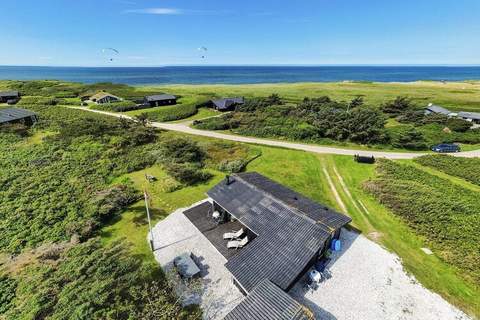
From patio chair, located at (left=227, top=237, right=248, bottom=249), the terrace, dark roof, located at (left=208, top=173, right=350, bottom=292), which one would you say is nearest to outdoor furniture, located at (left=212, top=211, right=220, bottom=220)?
the terrace

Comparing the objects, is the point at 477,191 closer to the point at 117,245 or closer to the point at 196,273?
the point at 196,273

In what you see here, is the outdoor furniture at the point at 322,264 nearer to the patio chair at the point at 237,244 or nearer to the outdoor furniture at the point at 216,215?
the patio chair at the point at 237,244

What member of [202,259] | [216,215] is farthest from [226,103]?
[202,259]

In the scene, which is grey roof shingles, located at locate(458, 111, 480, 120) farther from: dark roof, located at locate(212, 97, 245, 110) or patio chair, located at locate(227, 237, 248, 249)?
patio chair, located at locate(227, 237, 248, 249)

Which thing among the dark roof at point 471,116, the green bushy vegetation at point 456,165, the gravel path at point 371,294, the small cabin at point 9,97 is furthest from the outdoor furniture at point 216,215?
the small cabin at point 9,97

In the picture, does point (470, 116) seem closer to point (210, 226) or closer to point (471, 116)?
point (471, 116)

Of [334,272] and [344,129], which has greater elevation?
[344,129]

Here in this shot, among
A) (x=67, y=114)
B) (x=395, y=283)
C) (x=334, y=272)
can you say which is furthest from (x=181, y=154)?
(x=67, y=114)
